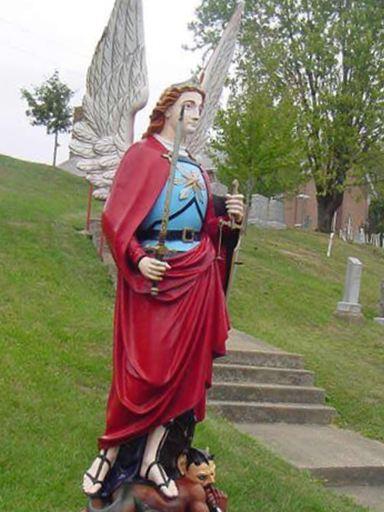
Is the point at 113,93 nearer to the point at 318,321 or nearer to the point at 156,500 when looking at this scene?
the point at 156,500

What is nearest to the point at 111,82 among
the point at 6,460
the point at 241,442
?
the point at 6,460

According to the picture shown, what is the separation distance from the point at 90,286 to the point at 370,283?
10155mm

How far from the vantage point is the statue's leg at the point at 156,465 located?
3.72m

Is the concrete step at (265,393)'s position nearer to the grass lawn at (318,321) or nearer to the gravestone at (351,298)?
the grass lawn at (318,321)

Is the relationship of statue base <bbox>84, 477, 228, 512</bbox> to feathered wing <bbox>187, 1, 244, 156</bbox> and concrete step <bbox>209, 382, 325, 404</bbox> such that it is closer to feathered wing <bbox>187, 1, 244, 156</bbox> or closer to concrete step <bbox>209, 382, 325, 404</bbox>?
feathered wing <bbox>187, 1, 244, 156</bbox>

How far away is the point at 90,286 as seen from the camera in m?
11.7

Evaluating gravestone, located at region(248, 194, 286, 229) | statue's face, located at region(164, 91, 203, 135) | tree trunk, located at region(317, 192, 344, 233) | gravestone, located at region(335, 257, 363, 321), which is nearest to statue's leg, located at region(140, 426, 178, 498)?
statue's face, located at region(164, 91, 203, 135)

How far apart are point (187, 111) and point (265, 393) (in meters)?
5.15

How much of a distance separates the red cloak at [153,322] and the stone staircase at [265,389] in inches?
168

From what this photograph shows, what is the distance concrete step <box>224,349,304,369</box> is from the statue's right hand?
5.31 metres

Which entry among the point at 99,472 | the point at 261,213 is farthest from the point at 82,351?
the point at 261,213

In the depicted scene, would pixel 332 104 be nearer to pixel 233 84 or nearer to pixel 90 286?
pixel 233 84

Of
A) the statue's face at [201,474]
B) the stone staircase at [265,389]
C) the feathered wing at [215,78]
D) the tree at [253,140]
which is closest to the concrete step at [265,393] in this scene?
the stone staircase at [265,389]

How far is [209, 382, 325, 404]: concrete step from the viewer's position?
27.9ft
